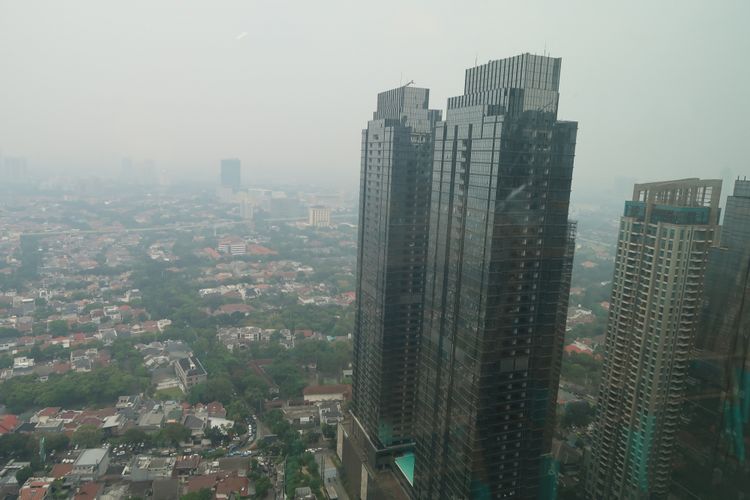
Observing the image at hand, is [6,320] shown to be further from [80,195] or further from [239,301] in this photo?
[80,195]

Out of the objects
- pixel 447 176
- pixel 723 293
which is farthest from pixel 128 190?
pixel 723 293

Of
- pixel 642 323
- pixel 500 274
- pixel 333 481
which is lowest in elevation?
pixel 333 481

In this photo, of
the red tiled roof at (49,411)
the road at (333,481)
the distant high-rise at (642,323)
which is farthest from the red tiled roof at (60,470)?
the distant high-rise at (642,323)

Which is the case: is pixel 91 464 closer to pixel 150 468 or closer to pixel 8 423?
pixel 150 468

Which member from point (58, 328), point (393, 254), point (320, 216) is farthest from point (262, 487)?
point (320, 216)

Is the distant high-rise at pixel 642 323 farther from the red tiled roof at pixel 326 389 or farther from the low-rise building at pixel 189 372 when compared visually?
the low-rise building at pixel 189 372
